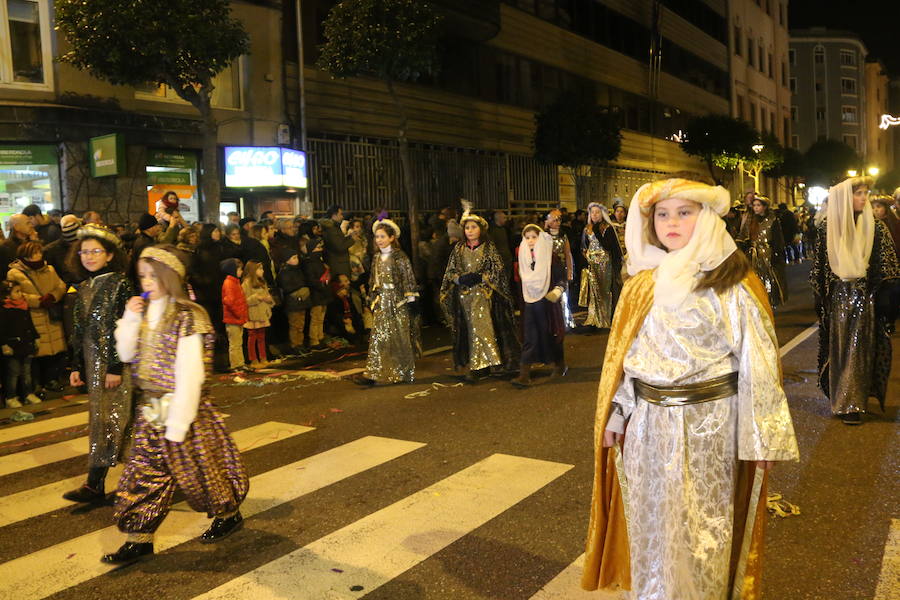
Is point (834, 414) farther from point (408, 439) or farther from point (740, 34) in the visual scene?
point (740, 34)

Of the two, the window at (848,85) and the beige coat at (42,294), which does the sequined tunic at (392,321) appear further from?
the window at (848,85)

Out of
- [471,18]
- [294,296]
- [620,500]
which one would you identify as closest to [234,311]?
[294,296]

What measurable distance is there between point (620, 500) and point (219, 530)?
2.61m

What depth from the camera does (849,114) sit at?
9406cm

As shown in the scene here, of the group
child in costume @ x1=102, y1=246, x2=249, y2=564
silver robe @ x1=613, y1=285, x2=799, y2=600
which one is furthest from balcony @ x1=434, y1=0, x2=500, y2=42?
silver robe @ x1=613, y1=285, x2=799, y2=600

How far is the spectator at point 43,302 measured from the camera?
970 centimetres

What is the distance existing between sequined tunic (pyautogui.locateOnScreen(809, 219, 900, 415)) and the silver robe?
4.56m

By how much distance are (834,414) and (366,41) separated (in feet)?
41.2

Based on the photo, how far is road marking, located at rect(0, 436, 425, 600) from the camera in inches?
180

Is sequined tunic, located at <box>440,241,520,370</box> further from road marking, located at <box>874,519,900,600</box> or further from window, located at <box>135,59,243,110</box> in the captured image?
window, located at <box>135,59,243,110</box>

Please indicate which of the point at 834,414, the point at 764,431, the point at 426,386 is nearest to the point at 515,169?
the point at 426,386

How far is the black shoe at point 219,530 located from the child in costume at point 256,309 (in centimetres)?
645

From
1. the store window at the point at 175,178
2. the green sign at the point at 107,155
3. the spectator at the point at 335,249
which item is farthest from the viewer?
the store window at the point at 175,178


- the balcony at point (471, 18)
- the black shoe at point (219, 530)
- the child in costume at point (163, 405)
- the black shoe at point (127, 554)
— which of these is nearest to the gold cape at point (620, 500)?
Answer: the child in costume at point (163, 405)
